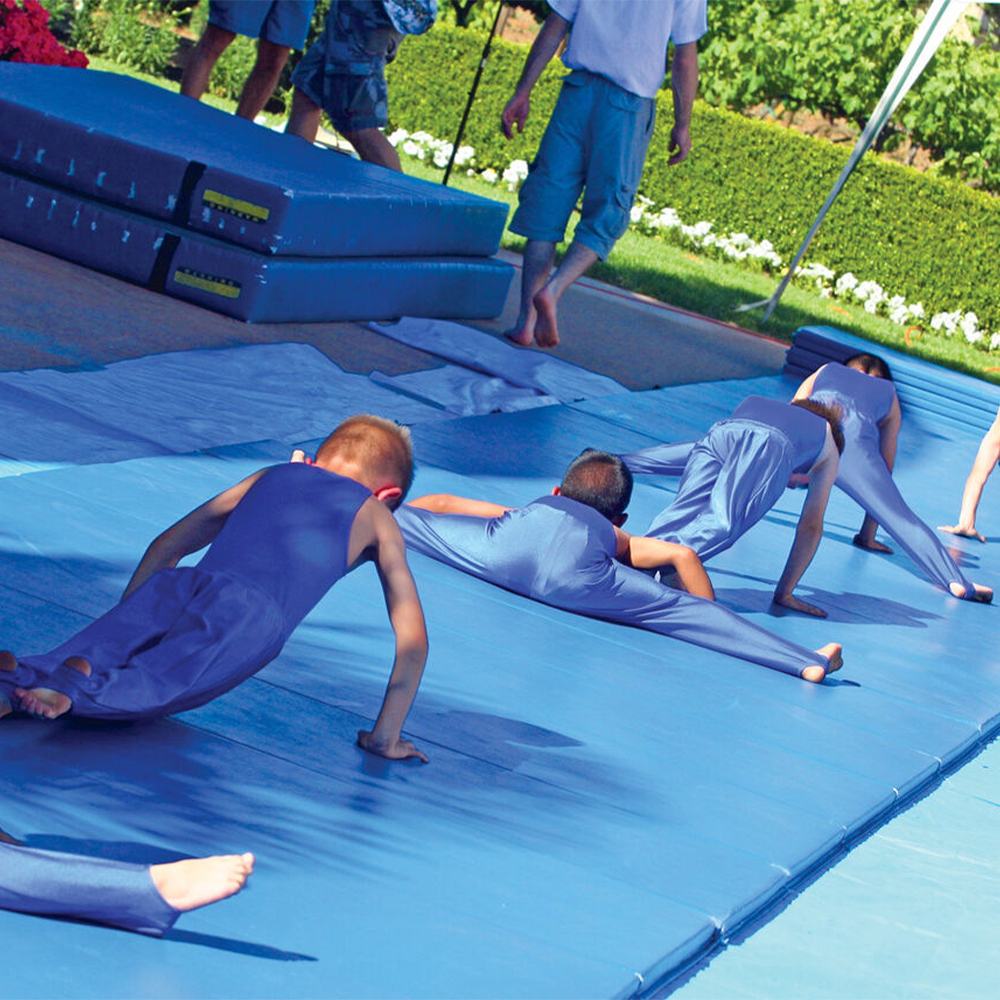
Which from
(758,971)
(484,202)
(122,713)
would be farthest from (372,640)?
(484,202)

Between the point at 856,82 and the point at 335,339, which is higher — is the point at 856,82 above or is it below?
above

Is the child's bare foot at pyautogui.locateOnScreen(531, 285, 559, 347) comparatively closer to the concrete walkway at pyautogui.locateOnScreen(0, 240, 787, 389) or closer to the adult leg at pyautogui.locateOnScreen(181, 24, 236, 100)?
the concrete walkway at pyautogui.locateOnScreen(0, 240, 787, 389)

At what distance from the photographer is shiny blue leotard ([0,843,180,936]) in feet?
7.00

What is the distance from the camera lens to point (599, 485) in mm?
4355

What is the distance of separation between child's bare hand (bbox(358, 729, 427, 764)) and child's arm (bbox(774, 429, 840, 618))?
2.20m

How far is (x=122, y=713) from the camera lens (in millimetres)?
2717

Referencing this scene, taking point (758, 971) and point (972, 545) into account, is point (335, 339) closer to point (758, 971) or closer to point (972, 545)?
point (972, 545)

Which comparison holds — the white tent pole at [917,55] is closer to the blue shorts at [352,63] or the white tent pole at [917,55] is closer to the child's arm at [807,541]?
the blue shorts at [352,63]

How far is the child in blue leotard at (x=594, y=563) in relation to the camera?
426 centimetres

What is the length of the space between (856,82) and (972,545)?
51.9ft

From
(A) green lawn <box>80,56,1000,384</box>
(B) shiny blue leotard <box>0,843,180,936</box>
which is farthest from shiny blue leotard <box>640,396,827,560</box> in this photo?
(A) green lawn <box>80,56,1000,384</box>

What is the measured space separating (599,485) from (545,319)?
3687mm

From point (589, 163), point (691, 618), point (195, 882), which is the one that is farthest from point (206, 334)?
point (195, 882)

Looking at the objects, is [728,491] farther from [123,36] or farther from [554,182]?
[123,36]
